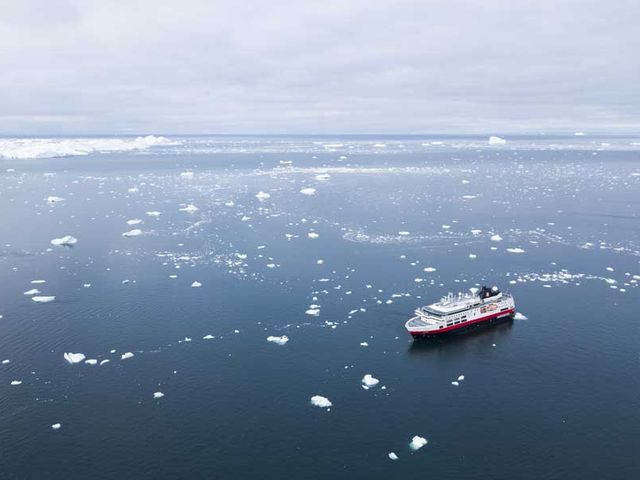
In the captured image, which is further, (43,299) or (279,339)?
(43,299)

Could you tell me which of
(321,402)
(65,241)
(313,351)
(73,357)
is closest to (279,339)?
(313,351)

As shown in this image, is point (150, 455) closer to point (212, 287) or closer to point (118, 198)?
point (212, 287)

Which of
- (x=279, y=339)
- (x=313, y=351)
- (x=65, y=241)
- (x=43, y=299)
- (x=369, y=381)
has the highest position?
(x=65, y=241)

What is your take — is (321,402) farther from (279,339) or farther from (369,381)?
(279,339)

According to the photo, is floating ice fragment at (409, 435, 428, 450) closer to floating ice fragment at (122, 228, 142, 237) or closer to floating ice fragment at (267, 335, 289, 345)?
floating ice fragment at (267, 335, 289, 345)

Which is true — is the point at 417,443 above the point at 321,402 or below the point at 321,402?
below

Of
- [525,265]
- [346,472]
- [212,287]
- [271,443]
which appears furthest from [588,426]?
[212,287]
